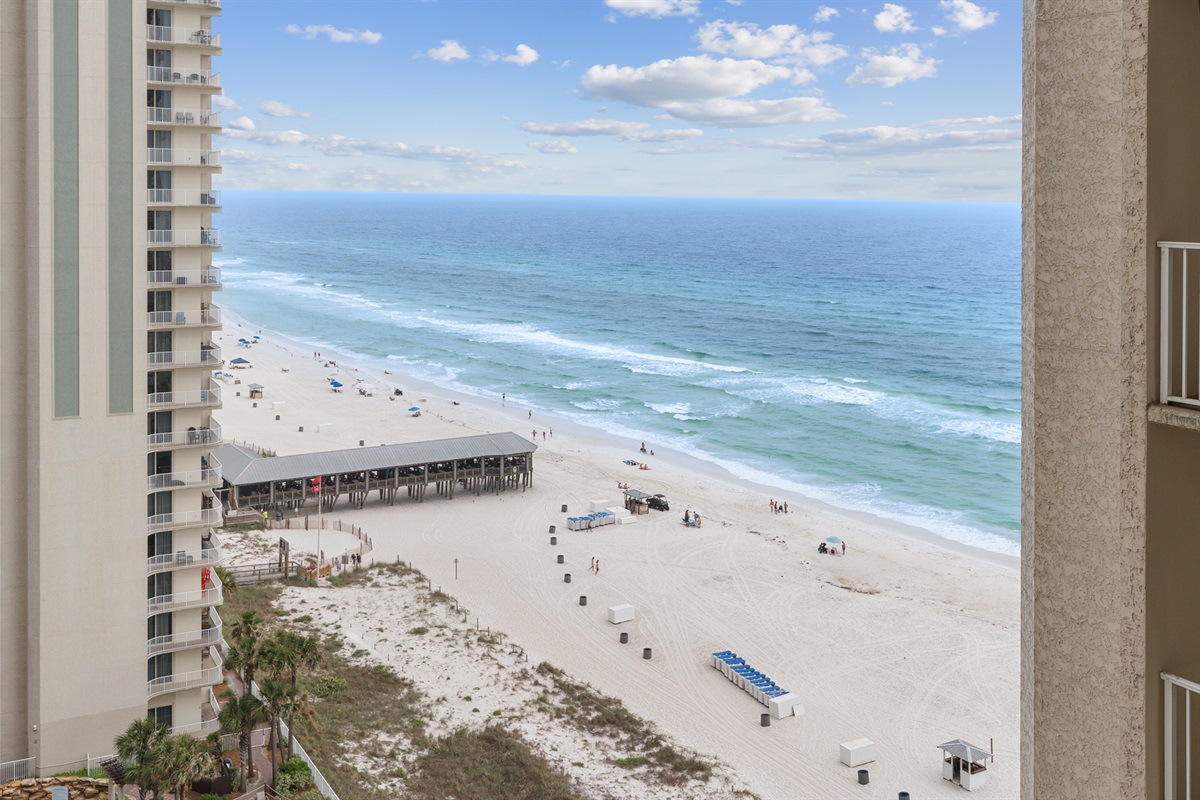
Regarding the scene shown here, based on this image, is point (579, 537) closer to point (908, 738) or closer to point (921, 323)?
point (908, 738)

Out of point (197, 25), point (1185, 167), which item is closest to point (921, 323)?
point (197, 25)

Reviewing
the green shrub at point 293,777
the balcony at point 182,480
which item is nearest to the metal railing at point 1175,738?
the green shrub at point 293,777

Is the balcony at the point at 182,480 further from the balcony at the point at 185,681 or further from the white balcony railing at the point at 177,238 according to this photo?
the white balcony railing at the point at 177,238

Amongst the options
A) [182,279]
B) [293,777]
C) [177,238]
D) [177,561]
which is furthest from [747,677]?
[177,238]

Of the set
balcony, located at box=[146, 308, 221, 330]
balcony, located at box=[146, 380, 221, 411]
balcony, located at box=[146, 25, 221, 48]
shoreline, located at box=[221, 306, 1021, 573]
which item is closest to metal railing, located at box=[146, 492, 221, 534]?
balcony, located at box=[146, 380, 221, 411]

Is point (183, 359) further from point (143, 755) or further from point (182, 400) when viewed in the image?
point (143, 755)
